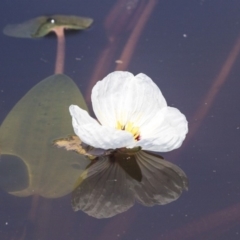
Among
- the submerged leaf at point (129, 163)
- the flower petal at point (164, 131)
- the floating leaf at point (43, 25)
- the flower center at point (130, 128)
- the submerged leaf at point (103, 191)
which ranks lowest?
the submerged leaf at point (103, 191)

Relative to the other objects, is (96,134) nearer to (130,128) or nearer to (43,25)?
(130,128)

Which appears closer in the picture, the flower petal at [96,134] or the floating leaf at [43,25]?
the flower petal at [96,134]

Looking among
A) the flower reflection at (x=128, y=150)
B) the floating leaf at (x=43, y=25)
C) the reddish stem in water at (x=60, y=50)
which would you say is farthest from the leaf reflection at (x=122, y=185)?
the floating leaf at (x=43, y=25)

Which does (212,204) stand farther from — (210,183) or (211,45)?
(211,45)

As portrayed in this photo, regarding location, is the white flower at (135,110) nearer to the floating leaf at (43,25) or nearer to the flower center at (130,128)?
the flower center at (130,128)

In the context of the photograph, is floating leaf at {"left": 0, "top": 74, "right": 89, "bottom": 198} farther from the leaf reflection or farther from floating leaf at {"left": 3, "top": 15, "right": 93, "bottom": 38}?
floating leaf at {"left": 3, "top": 15, "right": 93, "bottom": 38}

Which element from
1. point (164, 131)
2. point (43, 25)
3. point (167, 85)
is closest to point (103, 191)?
point (164, 131)

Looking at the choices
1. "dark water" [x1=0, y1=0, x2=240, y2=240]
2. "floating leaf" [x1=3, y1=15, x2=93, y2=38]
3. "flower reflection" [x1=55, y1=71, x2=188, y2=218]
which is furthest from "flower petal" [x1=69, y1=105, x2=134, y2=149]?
"floating leaf" [x1=3, y1=15, x2=93, y2=38]

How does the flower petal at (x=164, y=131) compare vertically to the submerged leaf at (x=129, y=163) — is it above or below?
above
